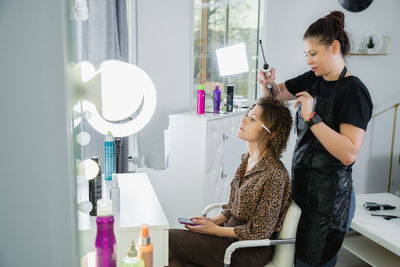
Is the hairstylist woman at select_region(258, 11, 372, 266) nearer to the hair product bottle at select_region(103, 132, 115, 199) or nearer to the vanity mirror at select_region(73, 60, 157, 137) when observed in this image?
the vanity mirror at select_region(73, 60, 157, 137)

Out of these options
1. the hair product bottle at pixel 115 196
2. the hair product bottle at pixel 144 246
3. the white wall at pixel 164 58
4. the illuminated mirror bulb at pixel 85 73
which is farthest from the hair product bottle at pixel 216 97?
the hair product bottle at pixel 144 246

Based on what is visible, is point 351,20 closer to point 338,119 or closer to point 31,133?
point 338,119

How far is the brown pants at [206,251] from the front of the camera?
1584mm

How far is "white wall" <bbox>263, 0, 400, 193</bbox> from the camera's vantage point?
337cm

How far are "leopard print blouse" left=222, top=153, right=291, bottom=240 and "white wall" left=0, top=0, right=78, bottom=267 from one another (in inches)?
51.0

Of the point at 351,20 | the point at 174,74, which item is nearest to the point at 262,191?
the point at 174,74

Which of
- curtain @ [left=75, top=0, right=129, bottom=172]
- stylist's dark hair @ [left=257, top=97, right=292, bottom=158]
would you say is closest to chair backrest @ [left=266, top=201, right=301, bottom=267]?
stylist's dark hair @ [left=257, top=97, right=292, bottom=158]

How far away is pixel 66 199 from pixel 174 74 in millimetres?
2335

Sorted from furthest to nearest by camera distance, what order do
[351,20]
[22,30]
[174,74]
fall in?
[351,20] → [174,74] → [22,30]

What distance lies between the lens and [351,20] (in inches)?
140

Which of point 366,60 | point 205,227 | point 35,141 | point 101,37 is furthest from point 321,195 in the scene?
point 366,60

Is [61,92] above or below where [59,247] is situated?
above

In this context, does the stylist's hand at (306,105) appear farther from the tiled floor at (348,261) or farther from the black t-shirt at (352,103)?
the tiled floor at (348,261)

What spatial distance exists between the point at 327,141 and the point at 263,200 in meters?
0.39
